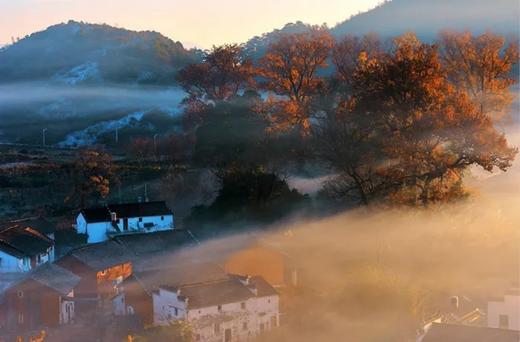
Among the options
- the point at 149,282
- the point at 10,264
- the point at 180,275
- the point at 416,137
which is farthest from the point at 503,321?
the point at 10,264

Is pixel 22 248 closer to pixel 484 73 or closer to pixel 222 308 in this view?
pixel 222 308

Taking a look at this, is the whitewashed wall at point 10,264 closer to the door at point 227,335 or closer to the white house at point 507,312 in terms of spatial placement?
the door at point 227,335

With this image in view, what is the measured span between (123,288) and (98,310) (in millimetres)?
820

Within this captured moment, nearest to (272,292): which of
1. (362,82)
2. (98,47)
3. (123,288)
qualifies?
(123,288)

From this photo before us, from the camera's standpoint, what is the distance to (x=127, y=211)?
65.5 feet

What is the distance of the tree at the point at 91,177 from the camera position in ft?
75.2

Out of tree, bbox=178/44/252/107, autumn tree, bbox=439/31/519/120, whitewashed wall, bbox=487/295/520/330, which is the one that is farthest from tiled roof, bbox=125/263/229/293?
tree, bbox=178/44/252/107

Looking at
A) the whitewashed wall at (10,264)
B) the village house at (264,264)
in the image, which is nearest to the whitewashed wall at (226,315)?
the village house at (264,264)

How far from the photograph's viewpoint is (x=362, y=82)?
13.3m

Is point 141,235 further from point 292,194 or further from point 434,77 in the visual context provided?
point 434,77

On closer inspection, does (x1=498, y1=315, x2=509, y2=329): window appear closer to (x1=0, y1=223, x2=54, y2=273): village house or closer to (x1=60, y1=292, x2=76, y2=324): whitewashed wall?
(x1=60, y1=292, x2=76, y2=324): whitewashed wall

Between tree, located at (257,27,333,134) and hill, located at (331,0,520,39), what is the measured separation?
46.3 feet

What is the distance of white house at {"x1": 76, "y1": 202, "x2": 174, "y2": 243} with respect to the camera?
19406 millimetres

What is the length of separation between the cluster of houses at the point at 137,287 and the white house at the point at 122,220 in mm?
1532
